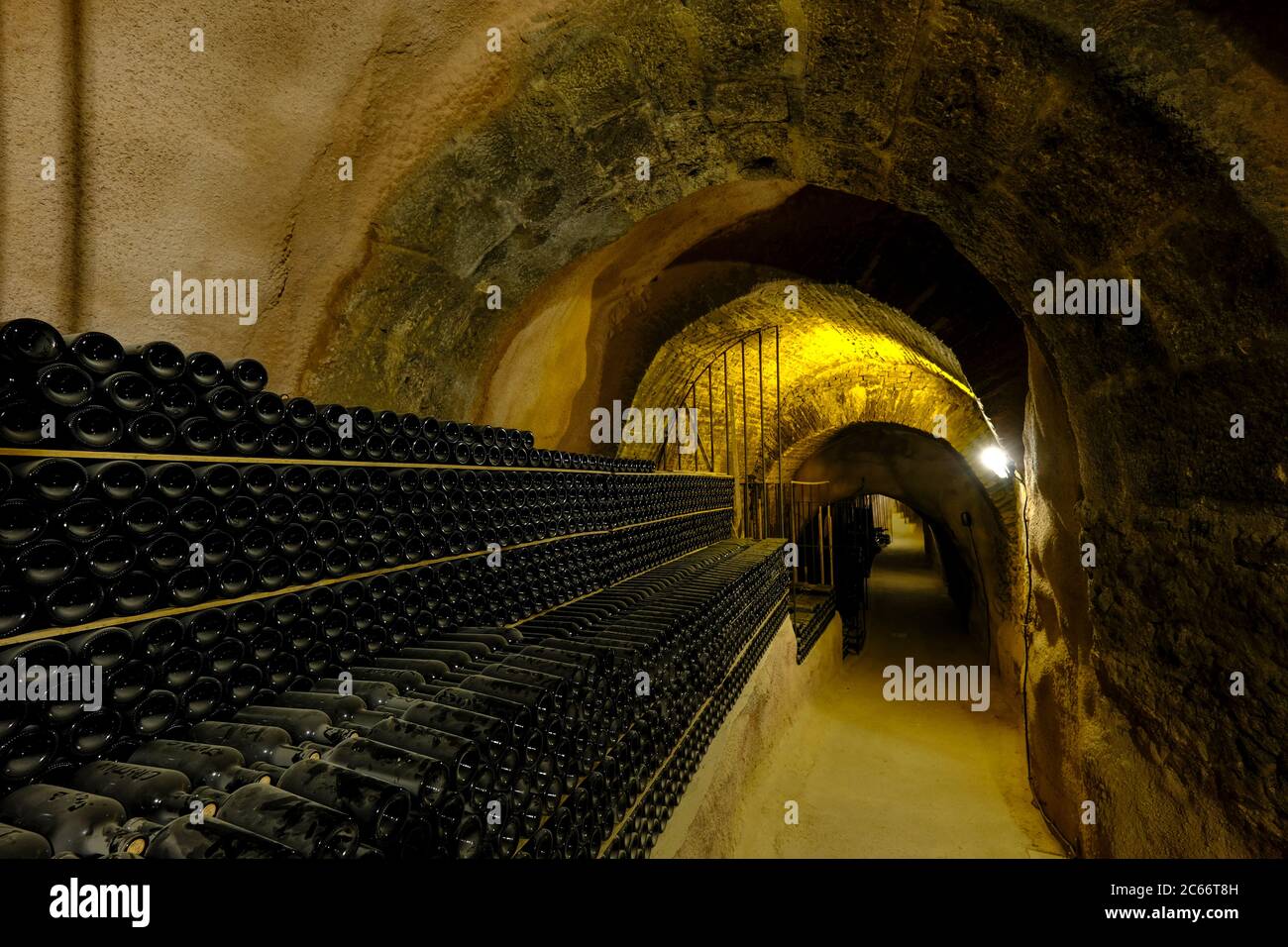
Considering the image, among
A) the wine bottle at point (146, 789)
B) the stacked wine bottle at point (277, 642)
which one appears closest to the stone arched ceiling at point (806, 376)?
the stacked wine bottle at point (277, 642)

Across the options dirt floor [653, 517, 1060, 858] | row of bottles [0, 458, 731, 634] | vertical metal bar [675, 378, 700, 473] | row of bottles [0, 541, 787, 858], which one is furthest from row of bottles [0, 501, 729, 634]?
vertical metal bar [675, 378, 700, 473]

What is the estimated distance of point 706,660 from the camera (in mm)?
3842

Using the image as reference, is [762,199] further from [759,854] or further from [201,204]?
[759,854]

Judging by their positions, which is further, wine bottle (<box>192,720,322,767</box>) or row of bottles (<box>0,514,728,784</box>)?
wine bottle (<box>192,720,322,767</box>)

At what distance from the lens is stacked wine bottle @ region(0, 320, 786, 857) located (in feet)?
4.25

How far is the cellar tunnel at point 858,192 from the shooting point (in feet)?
7.33

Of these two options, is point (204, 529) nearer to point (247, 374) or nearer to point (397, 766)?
point (247, 374)

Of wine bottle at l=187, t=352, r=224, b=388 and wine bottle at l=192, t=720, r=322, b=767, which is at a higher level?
wine bottle at l=187, t=352, r=224, b=388

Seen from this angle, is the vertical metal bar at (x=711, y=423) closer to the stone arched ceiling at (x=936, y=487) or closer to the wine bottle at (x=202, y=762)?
the stone arched ceiling at (x=936, y=487)

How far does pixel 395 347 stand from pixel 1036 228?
3.83m

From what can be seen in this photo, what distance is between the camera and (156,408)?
64.6 inches

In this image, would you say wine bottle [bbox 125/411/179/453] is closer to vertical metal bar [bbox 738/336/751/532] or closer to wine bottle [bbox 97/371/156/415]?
wine bottle [bbox 97/371/156/415]

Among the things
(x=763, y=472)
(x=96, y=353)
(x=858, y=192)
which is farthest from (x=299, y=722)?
(x=763, y=472)

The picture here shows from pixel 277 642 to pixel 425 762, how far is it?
0.87 m
